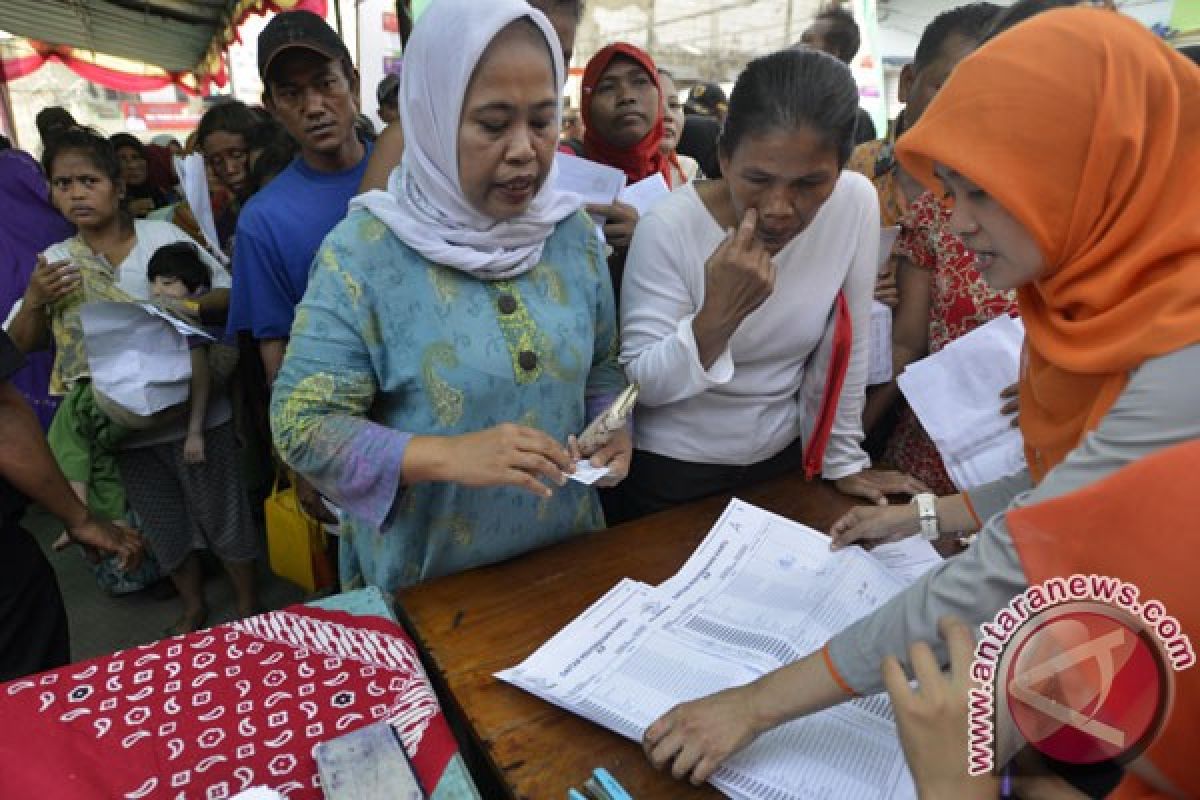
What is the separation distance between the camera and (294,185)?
1.82m

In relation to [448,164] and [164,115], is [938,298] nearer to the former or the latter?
[448,164]

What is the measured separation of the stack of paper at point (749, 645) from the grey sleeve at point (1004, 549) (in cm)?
10

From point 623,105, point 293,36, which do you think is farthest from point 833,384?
point 293,36

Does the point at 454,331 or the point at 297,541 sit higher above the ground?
the point at 454,331

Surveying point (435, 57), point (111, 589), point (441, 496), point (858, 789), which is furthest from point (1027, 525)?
point (111, 589)

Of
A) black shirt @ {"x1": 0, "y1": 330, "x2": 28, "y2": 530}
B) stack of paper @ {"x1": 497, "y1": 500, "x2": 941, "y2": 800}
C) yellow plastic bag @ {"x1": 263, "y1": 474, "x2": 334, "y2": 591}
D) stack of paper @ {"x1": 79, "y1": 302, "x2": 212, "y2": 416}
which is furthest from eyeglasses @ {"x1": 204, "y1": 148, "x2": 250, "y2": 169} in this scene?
stack of paper @ {"x1": 497, "y1": 500, "x2": 941, "y2": 800}

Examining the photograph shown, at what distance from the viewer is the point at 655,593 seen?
101 centimetres

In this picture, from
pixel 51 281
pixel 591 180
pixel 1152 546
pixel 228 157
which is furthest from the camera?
pixel 228 157

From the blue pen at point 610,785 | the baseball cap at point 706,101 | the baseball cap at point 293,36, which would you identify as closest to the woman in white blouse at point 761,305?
the blue pen at point 610,785

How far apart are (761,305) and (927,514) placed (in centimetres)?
45

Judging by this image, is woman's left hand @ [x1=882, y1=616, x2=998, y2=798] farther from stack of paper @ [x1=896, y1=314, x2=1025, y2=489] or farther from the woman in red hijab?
the woman in red hijab

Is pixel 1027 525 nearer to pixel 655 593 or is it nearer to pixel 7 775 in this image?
pixel 655 593

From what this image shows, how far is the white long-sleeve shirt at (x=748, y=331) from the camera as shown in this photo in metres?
1.28

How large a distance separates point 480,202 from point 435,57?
0.69ft
